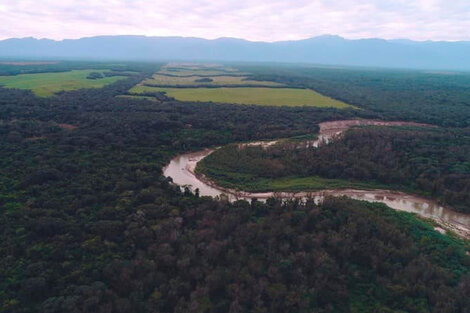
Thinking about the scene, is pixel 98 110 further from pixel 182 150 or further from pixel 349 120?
pixel 349 120

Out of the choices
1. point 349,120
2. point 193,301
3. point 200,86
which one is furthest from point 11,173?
point 200,86

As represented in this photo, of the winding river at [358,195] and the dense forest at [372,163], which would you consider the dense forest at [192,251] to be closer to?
the winding river at [358,195]

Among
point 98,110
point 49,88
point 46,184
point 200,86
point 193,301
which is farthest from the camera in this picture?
point 200,86

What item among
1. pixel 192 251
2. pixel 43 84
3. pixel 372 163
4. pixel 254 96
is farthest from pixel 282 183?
pixel 43 84

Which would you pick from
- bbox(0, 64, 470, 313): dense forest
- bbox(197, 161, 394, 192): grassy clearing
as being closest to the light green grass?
bbox(197, 161, 394, 192): grassy clearing

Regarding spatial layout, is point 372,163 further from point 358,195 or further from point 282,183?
point 282,183

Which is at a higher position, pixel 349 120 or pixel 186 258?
pixel 349 120

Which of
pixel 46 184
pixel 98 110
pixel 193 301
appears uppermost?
pixel 98 110
